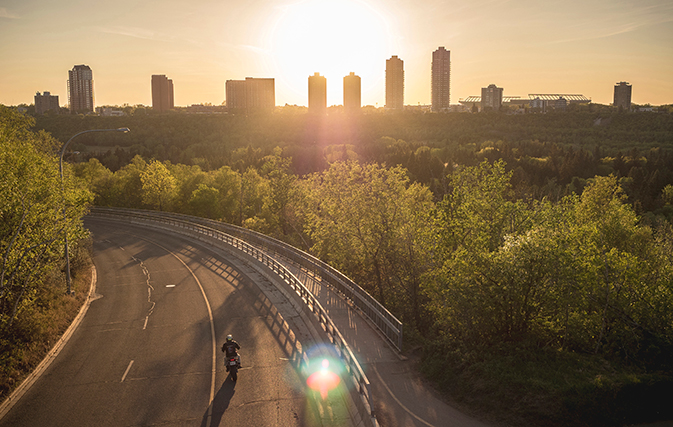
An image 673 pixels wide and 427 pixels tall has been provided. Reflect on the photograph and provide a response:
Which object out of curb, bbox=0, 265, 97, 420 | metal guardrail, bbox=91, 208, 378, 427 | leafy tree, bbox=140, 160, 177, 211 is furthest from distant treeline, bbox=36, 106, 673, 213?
curb, bbox=0, 265, 97, 420

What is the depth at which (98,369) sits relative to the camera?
50.0ft

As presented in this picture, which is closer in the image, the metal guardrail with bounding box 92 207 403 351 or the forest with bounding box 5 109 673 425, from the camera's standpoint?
the forest with bounding box 5 109 673 425

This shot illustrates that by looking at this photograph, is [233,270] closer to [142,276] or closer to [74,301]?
[142,276]

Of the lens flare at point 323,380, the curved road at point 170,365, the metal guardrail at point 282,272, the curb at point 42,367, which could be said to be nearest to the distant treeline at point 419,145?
the metal guardrail at point 282,272

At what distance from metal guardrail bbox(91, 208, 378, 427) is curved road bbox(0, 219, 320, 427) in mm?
1547

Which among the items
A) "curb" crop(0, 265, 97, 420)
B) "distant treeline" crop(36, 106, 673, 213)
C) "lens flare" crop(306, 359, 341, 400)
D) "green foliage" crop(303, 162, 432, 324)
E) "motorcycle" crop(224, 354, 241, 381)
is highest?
"distant treeline" crop(36, 106, 673, 213)

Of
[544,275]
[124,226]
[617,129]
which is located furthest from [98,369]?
[617,129]

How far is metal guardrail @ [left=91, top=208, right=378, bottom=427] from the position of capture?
12117mm

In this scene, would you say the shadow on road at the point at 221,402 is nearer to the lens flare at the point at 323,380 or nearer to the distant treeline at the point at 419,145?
Result: the lens flare at the point at 323,380

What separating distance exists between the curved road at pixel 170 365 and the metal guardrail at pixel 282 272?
60.9 inches

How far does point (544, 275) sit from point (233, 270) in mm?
20004

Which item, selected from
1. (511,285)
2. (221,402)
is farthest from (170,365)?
(511,285)

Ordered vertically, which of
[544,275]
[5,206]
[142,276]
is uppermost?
[5,206]

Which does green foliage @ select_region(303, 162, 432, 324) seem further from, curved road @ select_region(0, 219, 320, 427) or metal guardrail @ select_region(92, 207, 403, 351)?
curved road @ select_region(0, 219, 320, 427)
